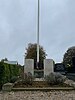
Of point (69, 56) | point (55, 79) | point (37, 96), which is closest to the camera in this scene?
point (37, 96)

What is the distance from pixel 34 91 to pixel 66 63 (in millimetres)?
29143

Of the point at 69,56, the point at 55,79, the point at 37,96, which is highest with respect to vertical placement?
the point at 69,56

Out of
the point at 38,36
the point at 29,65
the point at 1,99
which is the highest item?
the point at 38,36

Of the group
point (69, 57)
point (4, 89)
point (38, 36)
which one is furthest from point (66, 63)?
point (4, 89)

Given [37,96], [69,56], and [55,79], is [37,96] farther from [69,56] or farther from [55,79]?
[69,56]

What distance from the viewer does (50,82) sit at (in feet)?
63.9

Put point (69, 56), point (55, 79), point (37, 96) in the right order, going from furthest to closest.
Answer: point (69, 56) < point (55, 79) < point (37, 96)

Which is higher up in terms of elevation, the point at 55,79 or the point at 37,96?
the point at 55,79

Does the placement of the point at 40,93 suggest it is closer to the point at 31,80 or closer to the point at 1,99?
the point at 1,99

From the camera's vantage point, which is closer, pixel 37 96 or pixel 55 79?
pixel 37 96

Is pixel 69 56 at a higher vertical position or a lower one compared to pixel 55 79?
higher

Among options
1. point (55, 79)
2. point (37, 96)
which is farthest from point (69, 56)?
point (37, 96)

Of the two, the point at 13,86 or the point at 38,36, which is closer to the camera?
the point at 13,86

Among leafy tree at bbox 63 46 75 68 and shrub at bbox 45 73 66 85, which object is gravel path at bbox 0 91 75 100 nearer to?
shrub at bbox 45 73 66 85
